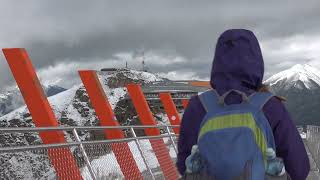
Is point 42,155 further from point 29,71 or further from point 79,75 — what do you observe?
Result: point 79,75

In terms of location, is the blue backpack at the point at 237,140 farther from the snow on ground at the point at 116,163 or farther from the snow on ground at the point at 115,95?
the snow on ground at the point at 115,95

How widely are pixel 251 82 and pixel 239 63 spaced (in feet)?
0.47

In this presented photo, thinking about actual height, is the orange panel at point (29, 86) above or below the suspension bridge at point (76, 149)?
above

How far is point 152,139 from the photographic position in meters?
12.2

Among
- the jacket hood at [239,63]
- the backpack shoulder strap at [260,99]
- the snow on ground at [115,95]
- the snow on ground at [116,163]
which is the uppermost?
the jacket hood at [239,63]

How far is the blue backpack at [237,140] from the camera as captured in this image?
321 centimetres

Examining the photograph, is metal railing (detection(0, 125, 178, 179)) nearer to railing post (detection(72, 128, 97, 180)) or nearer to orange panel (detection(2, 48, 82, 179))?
railing post (detection(72, 128, 97, 180))

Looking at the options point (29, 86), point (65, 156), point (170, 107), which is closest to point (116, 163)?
point (29, 86)

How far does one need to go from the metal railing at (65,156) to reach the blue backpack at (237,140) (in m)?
2.96

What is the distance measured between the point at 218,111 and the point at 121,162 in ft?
20.8

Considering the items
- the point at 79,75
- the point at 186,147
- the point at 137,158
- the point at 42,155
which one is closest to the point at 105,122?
the point at 79,75

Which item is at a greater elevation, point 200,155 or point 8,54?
point 8,54

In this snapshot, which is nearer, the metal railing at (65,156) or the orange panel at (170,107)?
the metal railing at (65,156)

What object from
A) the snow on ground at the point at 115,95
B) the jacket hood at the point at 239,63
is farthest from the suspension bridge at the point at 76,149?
the snow on ground at the point at 115,95
